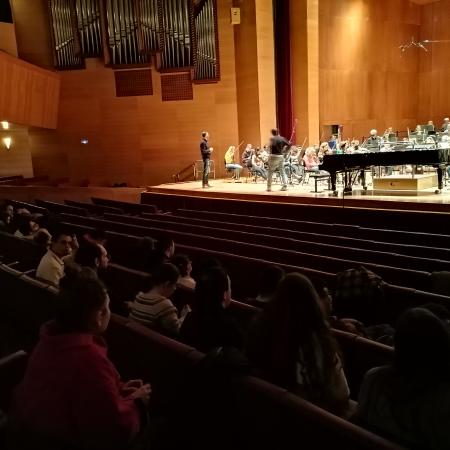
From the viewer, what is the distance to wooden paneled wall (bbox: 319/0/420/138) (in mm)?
12359

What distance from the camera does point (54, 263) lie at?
11.0 feet

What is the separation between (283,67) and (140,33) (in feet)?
12.2

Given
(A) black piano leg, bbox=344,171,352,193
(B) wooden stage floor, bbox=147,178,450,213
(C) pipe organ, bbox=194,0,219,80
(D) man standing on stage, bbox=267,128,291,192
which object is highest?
(C) pipe organ, bbox=194,0,219,80

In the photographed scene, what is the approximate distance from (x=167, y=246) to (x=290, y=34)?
32.1 ft

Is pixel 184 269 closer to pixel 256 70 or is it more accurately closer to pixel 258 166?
pixel 258 166

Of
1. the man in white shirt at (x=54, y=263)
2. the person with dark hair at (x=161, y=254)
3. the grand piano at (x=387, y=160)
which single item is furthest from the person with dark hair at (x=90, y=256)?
the grand piano at (x=387, y=160)

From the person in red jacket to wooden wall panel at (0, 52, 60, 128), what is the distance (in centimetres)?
950

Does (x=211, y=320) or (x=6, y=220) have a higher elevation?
(x=6, y=220)

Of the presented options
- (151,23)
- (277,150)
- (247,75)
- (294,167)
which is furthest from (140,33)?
(277,150)

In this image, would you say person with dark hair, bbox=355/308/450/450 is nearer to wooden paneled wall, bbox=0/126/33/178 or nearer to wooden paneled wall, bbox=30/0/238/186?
wooden paneled wall, bbox=30/0/238/186

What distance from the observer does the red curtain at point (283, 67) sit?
11.6 m

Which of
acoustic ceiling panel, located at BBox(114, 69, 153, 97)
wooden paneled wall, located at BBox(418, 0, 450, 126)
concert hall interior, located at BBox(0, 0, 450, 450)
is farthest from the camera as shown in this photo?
wooden paneled wall, located at BBox(418, 0, 450, 126)

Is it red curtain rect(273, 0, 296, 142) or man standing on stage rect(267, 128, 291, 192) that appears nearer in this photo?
man standing on stage rect(267, 128, 291, 192)

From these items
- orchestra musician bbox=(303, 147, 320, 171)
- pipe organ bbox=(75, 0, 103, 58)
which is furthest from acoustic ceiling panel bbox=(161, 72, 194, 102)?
orchestra musician bbox=(303, 147, 320, 171)
